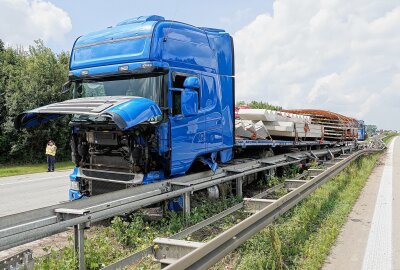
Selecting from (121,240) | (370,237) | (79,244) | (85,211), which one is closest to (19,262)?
→ (79,244)

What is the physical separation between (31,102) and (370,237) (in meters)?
24.5

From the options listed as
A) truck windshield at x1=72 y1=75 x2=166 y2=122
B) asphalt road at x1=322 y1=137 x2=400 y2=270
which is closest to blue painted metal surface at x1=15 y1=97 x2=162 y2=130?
truck windshield at x1=72 y1=75 x2=166 y2=122

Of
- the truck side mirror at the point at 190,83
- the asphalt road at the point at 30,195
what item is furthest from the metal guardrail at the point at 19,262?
the asphalt road at the point at 30,195

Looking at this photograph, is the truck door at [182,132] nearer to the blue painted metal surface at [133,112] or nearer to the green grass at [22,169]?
the blue painted metal surface at [133,112]

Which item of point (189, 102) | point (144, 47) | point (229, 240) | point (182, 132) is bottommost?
point (229, 240)

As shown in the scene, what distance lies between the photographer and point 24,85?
26.0 metres

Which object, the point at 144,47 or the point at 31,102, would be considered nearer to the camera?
the point at 144,47

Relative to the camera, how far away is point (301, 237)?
5707 millimetres

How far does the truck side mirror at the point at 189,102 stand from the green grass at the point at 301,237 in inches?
93.5

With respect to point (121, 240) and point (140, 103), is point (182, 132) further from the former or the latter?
point (121, 240)

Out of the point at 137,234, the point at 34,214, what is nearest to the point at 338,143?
the point at 137,234

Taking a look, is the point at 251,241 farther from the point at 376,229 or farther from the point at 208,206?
the point at 376,229

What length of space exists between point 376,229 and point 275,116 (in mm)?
5246

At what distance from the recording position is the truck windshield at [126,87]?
6430 mm
